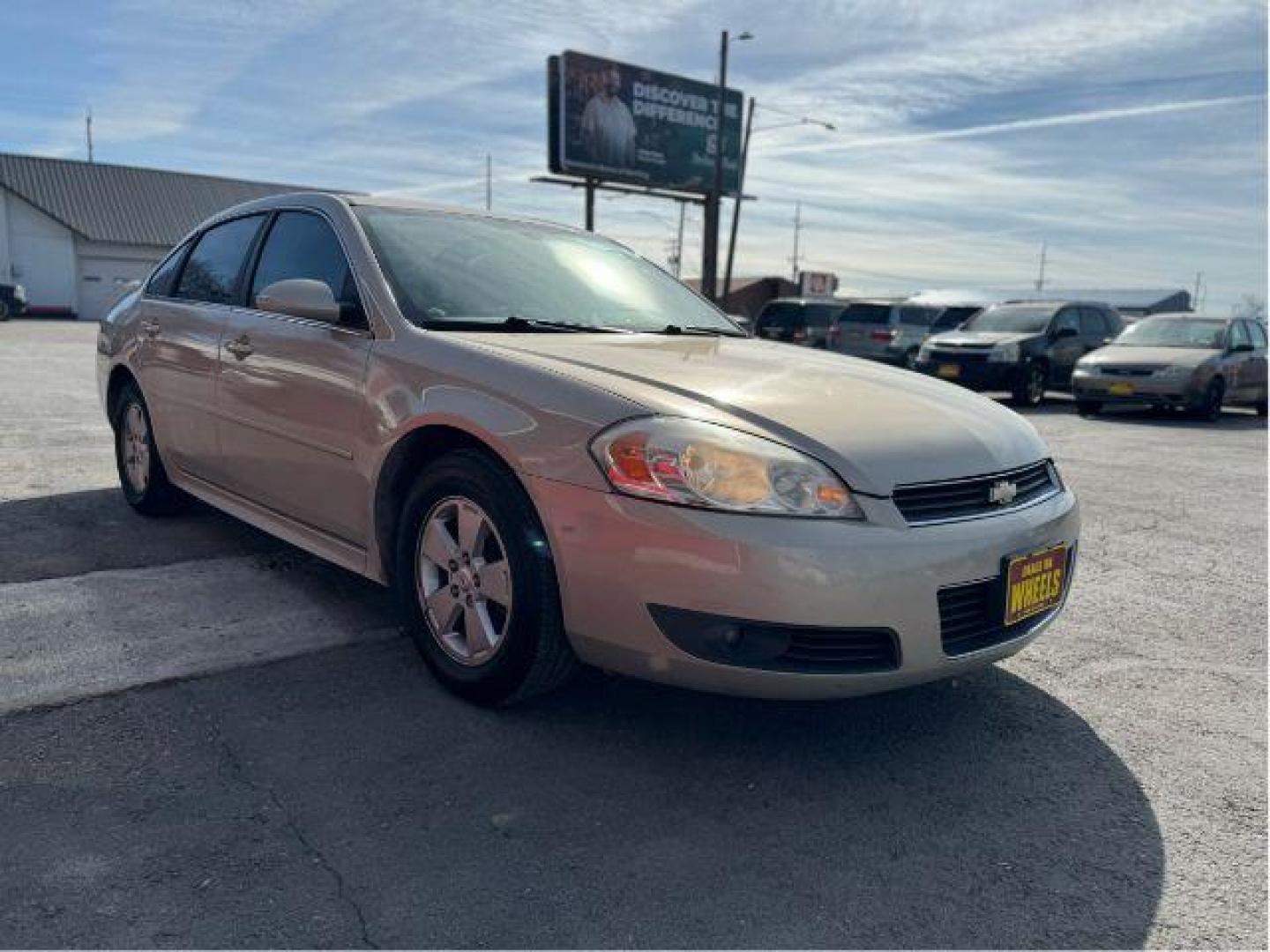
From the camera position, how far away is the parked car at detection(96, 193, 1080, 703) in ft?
8.38

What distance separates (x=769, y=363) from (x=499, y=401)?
1.01 metres

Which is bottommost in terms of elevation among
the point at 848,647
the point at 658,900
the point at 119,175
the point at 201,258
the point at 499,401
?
the point at 658,900

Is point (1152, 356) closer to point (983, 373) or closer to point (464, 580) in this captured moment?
point (983, 373)

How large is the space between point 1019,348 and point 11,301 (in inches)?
1271

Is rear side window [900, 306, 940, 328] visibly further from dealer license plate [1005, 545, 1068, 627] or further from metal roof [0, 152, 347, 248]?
metal roof [0, 152, 347, 248]

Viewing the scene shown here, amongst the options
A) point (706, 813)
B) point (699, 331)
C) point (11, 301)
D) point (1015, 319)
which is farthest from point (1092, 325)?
point (11, 301)

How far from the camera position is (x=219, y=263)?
4.66 metres

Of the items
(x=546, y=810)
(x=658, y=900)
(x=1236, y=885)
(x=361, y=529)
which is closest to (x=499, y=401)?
(x=361, y=529)

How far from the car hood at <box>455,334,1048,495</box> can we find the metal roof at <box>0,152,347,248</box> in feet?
139

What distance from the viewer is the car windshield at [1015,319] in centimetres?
1545

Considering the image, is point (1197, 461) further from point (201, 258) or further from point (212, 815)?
point (212, 815)

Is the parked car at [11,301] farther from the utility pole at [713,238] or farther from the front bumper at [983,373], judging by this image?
the front bumper at [983,373]

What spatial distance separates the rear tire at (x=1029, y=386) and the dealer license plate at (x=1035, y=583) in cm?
1244

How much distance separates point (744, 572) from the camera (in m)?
2.48
